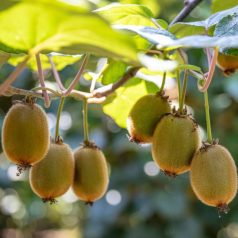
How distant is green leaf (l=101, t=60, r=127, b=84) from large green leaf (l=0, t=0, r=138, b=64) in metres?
0.28

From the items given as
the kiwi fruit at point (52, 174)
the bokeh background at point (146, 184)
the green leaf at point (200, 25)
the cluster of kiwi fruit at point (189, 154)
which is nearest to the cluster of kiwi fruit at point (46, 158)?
the kiwi fruit at point (52, 174)

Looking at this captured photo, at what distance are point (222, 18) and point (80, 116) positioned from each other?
1.45 m

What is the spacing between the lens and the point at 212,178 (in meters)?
0.86

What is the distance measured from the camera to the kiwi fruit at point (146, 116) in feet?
2.94

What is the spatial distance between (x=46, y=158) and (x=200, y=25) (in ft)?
1.04

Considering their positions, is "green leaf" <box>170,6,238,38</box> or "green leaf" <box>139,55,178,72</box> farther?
"green leaf" <box>170,6,238,38</box>

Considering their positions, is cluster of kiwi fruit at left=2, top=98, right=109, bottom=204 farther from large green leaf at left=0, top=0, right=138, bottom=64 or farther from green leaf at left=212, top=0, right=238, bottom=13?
green leaf at left=212, top=0, right=238, bottom=13

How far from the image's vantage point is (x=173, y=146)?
856mm

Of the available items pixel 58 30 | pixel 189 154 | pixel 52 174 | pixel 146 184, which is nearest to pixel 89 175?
pixel 52 174

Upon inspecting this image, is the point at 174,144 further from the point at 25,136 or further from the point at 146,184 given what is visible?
the point at 146,184

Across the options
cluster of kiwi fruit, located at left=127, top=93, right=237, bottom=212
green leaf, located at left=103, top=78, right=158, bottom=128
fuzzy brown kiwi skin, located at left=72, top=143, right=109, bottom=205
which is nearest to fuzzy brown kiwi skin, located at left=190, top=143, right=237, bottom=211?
cluster of kiwi fruit, located at left=127, top=93, right=237, bottom=212

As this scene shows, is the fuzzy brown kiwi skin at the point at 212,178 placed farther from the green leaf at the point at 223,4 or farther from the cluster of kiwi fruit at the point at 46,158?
the green leaf at the point at 223,4

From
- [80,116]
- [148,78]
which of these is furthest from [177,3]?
[148,78]

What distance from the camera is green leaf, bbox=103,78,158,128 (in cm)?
111
